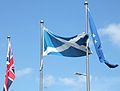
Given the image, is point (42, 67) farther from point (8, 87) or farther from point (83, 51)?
point (8, 87)

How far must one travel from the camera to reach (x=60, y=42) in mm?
28578

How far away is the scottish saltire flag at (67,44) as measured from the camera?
28406 mm

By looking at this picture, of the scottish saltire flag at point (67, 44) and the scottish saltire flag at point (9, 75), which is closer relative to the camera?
the scottish saltire flag at point (67, 44)

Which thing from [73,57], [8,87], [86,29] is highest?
[86,29]

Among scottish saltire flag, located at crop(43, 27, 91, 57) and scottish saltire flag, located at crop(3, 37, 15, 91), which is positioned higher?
scottish saltire flag, located at crop(43, 27, 91, 57)

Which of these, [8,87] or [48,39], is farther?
[8,87]

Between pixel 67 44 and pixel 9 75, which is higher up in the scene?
pixel 67 44

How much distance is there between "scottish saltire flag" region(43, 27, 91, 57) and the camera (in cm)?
2841

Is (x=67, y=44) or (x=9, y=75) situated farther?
(x=9, y=75)

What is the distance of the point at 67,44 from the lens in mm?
28547

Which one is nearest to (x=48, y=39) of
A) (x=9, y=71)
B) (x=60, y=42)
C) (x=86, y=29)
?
(x=60, y=42)

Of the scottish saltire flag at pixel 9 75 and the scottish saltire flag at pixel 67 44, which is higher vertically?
the scottish saltire flag at pixel 67 44

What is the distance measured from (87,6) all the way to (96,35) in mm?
2112

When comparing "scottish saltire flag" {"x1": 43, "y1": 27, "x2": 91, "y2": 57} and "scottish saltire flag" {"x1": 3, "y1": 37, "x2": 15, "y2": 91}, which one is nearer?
"scottish saltire flag" {"x1": 43, "y1": 27, "x2": 91, "y2": 57}
